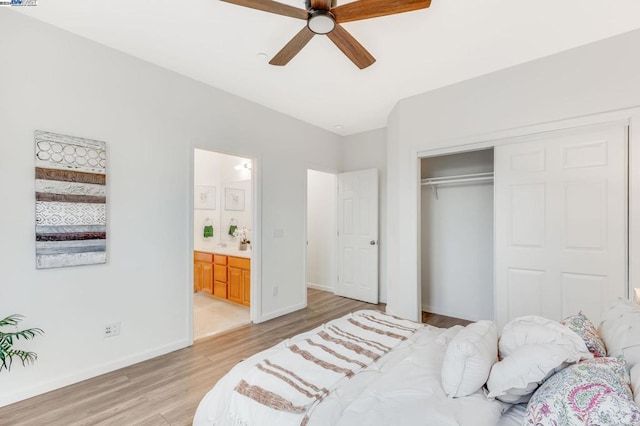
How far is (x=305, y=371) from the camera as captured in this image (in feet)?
4.53

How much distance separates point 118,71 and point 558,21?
3.45 metres

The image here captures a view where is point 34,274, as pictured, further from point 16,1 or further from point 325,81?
point 325,81

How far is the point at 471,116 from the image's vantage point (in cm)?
302

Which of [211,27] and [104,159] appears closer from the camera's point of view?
[211,27]

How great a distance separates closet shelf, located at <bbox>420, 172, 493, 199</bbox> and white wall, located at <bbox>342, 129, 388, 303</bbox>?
2.46 feet

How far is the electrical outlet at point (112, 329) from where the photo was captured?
2.47 m

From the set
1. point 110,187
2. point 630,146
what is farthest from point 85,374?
point 630,146

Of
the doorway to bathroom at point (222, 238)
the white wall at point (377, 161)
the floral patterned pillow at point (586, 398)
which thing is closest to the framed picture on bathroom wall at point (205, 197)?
the doorway to bathroom at point (222, 238)

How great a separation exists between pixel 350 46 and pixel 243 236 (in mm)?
3800

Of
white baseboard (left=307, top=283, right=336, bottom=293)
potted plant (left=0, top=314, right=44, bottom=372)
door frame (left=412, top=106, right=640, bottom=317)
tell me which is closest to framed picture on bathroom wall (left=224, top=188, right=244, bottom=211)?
white baseboard (left=307, top=283, right=336, bottom=293)

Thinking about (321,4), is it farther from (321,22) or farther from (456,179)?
(456,179)

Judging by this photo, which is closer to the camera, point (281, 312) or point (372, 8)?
A: point (372, 8)

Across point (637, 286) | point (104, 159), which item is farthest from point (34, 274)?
point (637, 286)

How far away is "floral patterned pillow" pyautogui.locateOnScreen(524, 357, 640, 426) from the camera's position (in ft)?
2.75
